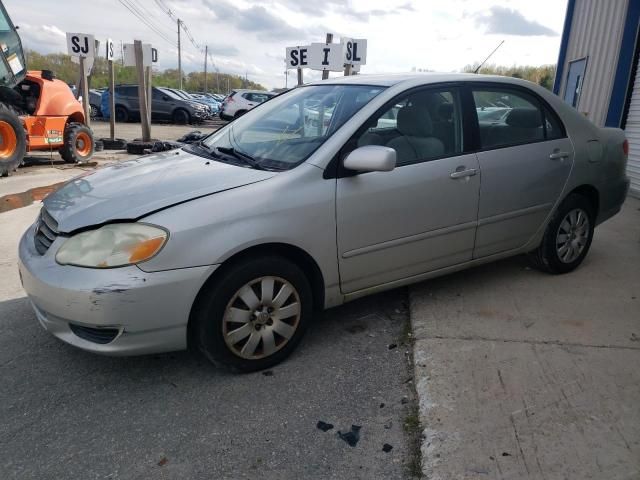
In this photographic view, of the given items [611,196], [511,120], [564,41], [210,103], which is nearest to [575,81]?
[564,41]

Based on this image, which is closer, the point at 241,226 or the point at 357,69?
the point at 241,226

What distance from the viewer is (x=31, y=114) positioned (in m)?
9.27

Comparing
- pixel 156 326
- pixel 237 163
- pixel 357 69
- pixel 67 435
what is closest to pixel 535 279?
pixel 237 163

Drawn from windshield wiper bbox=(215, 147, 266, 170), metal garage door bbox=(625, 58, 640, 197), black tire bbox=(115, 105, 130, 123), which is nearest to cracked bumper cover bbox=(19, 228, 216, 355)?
windshield wiper bbox=(215, 147, 266, 170)

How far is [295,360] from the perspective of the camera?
118 inches

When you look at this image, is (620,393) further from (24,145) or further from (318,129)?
(24,145)

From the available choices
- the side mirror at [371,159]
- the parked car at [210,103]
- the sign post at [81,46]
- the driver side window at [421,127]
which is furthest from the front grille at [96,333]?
the parked car at [210,103]

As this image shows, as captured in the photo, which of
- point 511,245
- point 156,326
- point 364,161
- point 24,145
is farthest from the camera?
point 24,145

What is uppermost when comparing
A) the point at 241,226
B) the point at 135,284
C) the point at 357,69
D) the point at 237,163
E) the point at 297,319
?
the point at 357,69

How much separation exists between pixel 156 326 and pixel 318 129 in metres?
1.54

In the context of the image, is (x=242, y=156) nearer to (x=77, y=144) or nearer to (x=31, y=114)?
(x=31, y=114)

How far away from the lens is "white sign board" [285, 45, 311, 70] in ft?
33.0

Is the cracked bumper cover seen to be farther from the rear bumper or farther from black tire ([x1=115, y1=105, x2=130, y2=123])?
black tire ([x1=115, y1=105, x2=130, y2=123])

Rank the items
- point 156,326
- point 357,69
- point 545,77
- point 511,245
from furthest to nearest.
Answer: point 545,77
point 357,69
point 511,245
point 156,326
